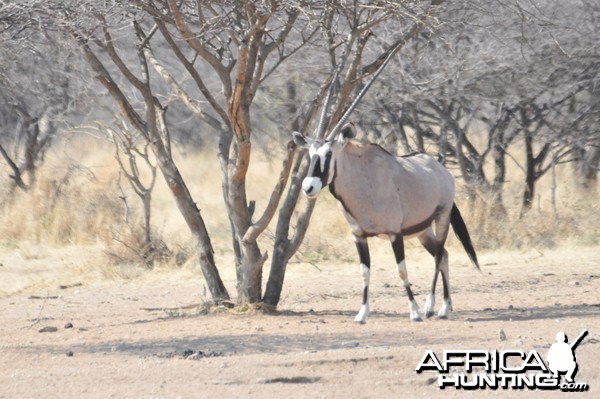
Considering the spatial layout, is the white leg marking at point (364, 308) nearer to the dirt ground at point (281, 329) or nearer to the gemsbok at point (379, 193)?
the gemsbok at point (379, 193)

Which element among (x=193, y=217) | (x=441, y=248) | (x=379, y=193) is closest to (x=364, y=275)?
(x=379, y=193)

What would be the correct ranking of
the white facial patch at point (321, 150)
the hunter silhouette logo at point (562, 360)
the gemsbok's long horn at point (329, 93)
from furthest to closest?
the gemsbok's long horn at point (329, 93), the white facial patch at point (321, 150), the hunter silhouette logo at point (562, 360)

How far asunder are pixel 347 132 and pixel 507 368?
3612 mm

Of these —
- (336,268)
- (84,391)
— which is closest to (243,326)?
(84,391)

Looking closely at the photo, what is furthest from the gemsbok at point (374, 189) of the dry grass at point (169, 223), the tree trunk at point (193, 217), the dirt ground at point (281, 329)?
the dry grass at point (169, 223)

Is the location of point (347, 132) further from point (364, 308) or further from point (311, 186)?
point (364, 308)

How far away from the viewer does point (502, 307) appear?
11.9 metres

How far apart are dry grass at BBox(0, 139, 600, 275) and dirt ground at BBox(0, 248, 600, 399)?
519 mm

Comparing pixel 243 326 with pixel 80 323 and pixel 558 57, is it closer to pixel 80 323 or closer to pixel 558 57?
pixel 80 323

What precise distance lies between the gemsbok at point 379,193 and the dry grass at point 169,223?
467 cm

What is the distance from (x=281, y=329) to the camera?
10203 mm

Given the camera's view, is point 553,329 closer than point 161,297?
Yes

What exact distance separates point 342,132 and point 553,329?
2.57m

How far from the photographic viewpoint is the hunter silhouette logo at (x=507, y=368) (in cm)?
714
